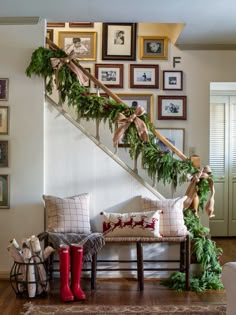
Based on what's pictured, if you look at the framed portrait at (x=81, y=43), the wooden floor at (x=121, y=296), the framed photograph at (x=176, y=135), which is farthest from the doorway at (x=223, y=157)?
the wooden floor at (x=121, y=296)

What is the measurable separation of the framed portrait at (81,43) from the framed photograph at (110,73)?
0.55 ft

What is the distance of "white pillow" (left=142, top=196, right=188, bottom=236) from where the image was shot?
4.11m

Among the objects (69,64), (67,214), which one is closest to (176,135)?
(69,64)

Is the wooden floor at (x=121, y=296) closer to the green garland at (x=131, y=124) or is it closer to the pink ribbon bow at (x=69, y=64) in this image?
the green garland at (x=131, y=124)

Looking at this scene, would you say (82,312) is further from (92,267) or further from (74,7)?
(74,7)

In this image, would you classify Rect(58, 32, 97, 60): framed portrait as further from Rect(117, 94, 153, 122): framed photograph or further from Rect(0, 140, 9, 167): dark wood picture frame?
Rect(0, 140, 9, 167): dark wood picture frame

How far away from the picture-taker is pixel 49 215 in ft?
13.8

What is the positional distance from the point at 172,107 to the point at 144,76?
1.75 feet

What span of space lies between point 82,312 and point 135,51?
11.1 feet

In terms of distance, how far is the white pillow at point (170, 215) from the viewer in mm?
4113

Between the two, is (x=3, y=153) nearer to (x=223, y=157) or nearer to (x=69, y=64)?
(x=69, y=64)

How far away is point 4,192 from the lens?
14.4 feet

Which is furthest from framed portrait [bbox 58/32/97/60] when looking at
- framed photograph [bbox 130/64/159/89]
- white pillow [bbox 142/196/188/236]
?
white pillow [bbox 142/196/188/236]

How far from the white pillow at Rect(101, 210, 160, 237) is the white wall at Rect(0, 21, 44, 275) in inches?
30.1
